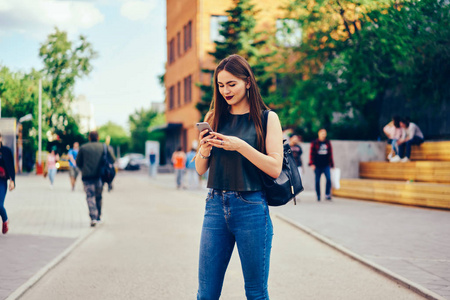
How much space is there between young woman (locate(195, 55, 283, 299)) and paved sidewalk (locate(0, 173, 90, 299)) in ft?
9.18

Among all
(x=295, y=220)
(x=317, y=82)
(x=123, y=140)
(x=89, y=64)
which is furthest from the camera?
(x=123, y=140)

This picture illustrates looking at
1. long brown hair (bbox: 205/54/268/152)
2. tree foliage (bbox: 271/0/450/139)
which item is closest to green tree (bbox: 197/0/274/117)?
tree foliage (bbox: 271/0/450/139)

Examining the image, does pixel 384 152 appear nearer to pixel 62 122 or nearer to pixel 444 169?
pixel 444 169

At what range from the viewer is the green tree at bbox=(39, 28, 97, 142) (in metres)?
52.3

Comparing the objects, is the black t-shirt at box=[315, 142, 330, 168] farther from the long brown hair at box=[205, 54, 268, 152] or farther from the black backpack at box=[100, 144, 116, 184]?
the long brown hair at box=[205, 54, 268, 152]

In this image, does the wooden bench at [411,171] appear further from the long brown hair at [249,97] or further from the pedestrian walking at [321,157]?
the long brown hair at [249,97]

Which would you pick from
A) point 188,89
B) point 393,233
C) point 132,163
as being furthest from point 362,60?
point 132,163

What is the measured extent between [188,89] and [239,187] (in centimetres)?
4031

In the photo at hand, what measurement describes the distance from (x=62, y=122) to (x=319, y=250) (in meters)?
44.8

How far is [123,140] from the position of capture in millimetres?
93500

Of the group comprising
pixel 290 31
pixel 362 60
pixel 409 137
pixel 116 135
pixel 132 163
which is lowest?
pixel 132 163

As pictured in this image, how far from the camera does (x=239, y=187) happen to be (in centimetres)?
307

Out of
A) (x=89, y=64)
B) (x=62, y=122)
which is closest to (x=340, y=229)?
(x=62, y=122)

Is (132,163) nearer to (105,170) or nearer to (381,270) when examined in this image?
(105,170)
